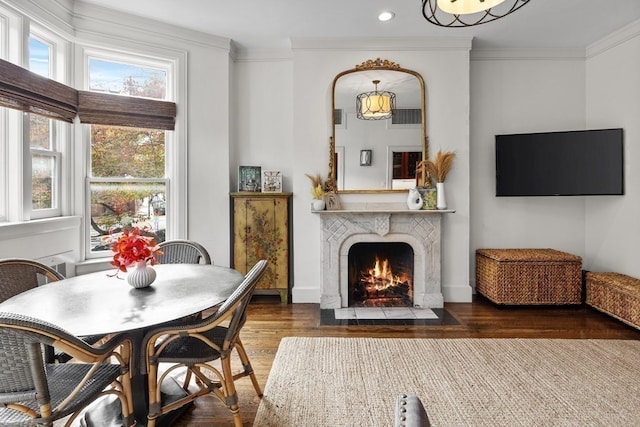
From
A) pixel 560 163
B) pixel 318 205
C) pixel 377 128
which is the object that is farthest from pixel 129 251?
pixel 560 163

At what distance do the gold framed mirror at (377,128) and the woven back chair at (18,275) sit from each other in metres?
2.65

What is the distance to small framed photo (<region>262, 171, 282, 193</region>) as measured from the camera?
4133 millimetres

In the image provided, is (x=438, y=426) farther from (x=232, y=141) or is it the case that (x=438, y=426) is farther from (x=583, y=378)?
(x=232, y=141)

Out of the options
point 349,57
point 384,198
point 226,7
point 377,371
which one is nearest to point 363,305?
point 384,198

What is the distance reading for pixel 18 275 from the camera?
2.05 m

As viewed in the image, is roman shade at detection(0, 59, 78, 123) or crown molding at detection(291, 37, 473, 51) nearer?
roman shade at detection(0, 59, 78, 123)

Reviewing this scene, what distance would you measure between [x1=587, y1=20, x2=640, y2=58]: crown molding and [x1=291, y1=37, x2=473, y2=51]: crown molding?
1.45 metres

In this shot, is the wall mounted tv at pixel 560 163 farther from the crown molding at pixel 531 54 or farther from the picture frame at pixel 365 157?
the picture frame at pixel 365 157

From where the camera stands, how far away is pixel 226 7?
330 cm

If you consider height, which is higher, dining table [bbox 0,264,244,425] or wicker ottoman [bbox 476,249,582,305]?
dining table [bbox 0,264,244,425]

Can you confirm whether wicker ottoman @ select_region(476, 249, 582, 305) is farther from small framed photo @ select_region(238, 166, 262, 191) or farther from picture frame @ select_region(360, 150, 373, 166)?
small framed photo @ select_region(238, 166, 262, 191)

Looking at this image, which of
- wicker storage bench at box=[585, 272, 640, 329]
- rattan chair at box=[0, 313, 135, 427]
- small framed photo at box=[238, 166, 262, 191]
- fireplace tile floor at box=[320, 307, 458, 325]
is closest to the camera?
rattan chair at box=[0, 313, 135, 427]

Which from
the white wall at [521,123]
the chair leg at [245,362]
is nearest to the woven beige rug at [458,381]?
the chair leg at [245,362]

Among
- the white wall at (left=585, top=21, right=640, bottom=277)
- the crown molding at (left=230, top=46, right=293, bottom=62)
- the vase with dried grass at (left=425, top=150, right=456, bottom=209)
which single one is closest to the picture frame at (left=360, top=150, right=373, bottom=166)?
the vase with dried grass at (left=425, top=150, right=456, bottom=209)
